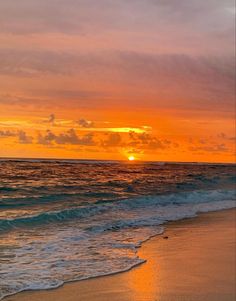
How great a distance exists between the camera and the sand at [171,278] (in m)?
7.42

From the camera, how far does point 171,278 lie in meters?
8.52

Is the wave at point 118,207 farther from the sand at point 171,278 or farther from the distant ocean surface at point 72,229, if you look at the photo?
the sand at point 171,278

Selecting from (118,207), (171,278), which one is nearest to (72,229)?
(171,278)

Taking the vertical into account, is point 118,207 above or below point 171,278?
above

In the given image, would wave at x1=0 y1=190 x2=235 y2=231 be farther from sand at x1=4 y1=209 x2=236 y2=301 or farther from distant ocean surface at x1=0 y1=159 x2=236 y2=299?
sand at x1=4 y1=209 x2=236 y2=301

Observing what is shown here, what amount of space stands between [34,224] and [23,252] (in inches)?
171

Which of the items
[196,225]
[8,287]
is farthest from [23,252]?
[196,225]

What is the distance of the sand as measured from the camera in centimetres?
742

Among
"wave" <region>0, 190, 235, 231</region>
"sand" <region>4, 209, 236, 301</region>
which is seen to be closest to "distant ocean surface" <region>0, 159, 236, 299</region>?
"wave" <region>0, 190, 235, 231</region>

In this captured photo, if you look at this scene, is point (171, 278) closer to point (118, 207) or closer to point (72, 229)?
point (72, 229)

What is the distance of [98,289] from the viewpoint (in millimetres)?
7824

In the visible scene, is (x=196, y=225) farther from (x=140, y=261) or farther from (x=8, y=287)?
(x=8, y=287)

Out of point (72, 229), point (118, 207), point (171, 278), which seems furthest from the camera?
point (118, 207)

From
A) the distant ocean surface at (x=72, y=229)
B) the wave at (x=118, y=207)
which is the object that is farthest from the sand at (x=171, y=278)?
the wave at (x=118, y=207)
